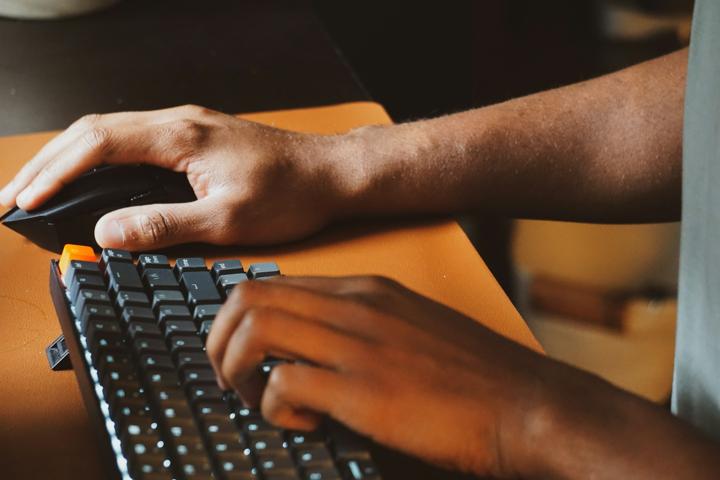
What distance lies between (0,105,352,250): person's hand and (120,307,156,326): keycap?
0.12 m

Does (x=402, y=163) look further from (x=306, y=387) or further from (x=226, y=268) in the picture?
(x=306, y=387)

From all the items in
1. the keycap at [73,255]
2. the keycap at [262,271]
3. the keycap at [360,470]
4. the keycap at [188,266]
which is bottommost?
the keycap at [360,470]

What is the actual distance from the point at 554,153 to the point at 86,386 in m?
0.50

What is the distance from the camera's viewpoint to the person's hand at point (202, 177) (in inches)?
32.6

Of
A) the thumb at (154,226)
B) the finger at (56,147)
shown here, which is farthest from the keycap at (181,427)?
the finger at (56,147)

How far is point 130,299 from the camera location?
710 millimetres

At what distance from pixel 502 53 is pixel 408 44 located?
245mm

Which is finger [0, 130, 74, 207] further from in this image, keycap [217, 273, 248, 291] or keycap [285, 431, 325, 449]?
keycap [285, 431, 325, 449]

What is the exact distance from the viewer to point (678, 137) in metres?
0.97

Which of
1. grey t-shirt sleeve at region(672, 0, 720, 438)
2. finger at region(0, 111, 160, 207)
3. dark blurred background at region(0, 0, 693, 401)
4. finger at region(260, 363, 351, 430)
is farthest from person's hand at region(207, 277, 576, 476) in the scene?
dark blurred background at region(0, 0, 693, 401)

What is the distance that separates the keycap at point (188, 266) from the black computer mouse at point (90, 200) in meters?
0.11

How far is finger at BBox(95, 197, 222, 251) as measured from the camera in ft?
2.66

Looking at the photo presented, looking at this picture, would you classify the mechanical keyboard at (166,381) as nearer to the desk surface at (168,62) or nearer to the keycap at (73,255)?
the keycap at (73,255)

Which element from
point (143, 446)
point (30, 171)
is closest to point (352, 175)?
point (30, 171)
